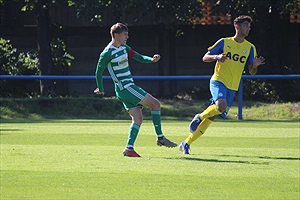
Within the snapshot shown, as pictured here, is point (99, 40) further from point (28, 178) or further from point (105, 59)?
point (28, 178)

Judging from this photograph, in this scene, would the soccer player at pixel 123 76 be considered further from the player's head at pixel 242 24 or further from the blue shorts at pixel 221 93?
the player's head at pixel 242 24

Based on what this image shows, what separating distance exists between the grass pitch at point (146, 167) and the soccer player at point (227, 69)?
0.43m

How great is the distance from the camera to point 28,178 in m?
8.97

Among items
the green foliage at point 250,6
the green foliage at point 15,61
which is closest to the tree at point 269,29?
the green foliage at point 250,6

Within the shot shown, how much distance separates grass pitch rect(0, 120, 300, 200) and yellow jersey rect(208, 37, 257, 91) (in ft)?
3.37

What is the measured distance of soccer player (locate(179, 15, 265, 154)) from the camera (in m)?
11.7

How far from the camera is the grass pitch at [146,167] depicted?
8219mm

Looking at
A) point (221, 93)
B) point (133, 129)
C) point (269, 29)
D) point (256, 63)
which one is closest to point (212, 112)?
point (221, 93)

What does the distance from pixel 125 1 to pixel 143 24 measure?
3.98 metres

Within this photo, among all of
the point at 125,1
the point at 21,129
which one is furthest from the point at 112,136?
the point at 125,1

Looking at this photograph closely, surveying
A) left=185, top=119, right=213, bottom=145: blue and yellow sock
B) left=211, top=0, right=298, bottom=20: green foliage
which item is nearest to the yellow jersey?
left=185, top=119, right=213, bottom=145: blue and yellow sock

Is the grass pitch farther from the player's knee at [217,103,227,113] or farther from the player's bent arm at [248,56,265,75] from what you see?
the player's bent arm at [248,56,265,75]

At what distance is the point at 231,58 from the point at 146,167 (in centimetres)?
287

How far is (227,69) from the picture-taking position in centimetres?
1196
